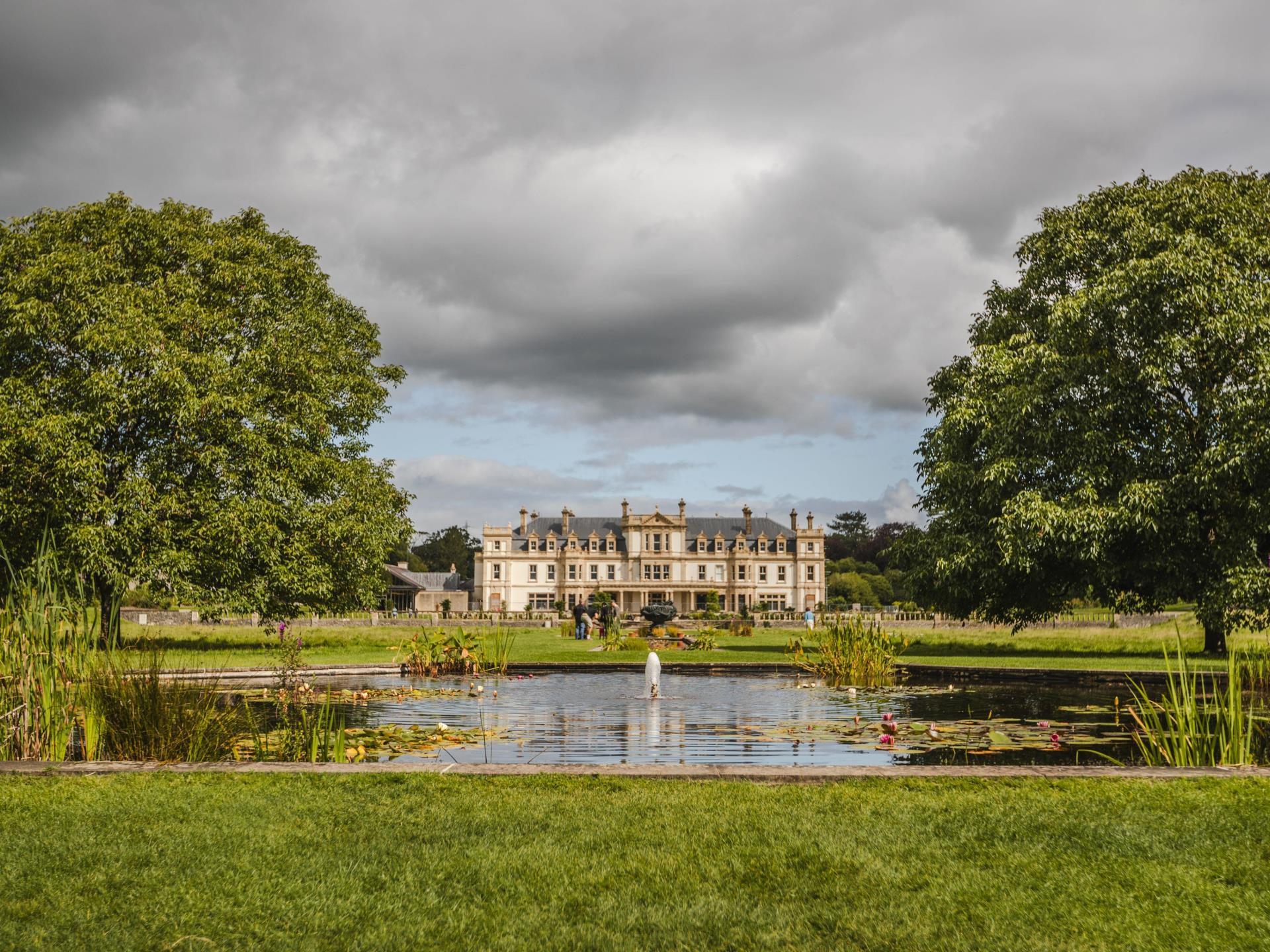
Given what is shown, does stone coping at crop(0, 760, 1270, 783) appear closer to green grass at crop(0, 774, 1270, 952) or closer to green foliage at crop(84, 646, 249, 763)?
green grass at crop(0, 774, 1270, 952)

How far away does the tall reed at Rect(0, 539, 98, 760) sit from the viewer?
6887 mm

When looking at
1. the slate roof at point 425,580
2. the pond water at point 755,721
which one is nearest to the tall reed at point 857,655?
the pond water at point 755,721

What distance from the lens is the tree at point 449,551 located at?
402 feet

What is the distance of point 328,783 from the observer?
5.88 metres

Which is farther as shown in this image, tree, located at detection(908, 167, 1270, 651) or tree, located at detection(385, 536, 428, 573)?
tree, located at detection(385, 536, 428, 573)

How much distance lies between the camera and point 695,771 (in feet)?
20.3

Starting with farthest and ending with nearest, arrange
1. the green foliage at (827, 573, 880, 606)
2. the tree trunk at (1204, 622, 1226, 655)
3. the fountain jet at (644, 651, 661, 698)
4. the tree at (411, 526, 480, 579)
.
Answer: the tree at (411, 526, 480, 579), the green foliage at (827, 573, 880, 606), the tree trunk at (1204, 622, 1226, 655), the fountain jet at (644, 651, 661, 698)

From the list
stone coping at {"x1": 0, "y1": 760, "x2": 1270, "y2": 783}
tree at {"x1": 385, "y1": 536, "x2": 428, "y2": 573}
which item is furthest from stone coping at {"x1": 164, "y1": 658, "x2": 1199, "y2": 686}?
tree at {"x1": 385, "y1": 536, "x2": 428, "y2": 573}

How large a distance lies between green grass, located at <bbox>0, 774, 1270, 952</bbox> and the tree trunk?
65.8 feet

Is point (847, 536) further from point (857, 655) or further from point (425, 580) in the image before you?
point (857, 655)

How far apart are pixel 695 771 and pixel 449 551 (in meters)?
120

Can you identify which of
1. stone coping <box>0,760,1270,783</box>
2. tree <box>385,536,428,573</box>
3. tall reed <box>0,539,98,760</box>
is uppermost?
tree <box>385,536,428,573</box>

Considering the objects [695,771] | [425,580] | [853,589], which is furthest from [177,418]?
[853,589]

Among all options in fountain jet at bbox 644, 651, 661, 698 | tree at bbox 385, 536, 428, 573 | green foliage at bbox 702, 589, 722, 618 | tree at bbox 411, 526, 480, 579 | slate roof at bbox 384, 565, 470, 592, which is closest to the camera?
fountain jet at bbox 644, 651, 661, 698
